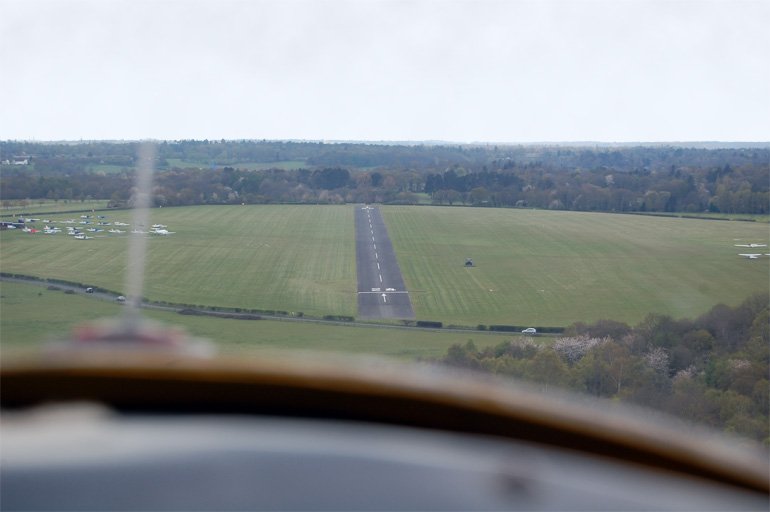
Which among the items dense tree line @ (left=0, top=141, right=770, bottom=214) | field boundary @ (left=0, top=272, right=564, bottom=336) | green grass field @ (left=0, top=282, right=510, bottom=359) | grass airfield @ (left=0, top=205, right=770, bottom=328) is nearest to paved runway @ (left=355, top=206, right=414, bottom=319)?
grass airfield @ (left=0, top=205, right=770, bottom=328)

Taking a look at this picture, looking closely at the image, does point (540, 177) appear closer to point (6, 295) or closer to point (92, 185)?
point (92, 185)

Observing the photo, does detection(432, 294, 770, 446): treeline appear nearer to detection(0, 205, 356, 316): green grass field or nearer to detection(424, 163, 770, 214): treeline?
detection(0, 205, 356, 316): green grass field

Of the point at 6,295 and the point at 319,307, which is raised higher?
the point at 6,295

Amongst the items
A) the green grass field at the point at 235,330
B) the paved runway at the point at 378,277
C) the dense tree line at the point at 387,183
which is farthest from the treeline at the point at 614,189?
the green grass field at the point at 235,330

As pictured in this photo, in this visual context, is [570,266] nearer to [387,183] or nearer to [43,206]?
[43,206]

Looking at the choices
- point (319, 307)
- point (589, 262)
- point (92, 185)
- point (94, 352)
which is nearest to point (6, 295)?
point (92, 185)

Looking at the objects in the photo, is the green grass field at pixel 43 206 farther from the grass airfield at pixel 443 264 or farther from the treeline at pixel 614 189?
the treeline at pixel 614 189
